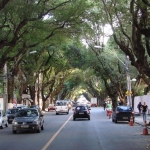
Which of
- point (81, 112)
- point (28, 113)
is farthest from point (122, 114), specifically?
point (28, 113)

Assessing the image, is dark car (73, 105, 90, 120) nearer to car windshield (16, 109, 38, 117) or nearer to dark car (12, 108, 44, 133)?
car windshield (16, 109, 38, 117)

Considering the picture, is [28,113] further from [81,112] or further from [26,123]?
[81,112]

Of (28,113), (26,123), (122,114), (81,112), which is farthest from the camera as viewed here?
(81,112)

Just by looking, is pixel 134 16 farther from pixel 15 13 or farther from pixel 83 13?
pixel 15 13

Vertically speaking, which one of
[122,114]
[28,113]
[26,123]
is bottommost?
[26,123]

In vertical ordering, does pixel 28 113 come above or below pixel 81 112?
above

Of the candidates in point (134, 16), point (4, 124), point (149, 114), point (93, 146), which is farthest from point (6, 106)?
point (93, 146)

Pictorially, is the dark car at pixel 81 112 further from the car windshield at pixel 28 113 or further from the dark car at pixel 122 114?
the car windshield at pixel 28 113

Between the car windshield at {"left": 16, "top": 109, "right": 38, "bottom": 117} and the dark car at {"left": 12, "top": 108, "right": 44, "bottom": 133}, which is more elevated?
the car windshield at {"left": 16, "top": 109, "right": 38, "bottom": 117}

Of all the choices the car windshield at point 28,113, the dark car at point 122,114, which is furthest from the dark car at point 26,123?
the dark car at point 122,114

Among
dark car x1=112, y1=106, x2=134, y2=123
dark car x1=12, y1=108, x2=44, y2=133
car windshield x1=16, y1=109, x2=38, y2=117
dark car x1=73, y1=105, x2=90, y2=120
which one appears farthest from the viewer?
dark car x1=73, y1=105, x2=90, y2=120

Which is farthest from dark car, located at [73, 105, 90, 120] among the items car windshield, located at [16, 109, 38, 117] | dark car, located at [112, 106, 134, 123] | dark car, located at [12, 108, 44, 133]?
dark car, located at [12, 108, 44, 133]

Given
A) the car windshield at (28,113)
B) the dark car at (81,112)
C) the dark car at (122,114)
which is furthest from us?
the dark car at (81,112)

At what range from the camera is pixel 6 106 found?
4038 centimetres
